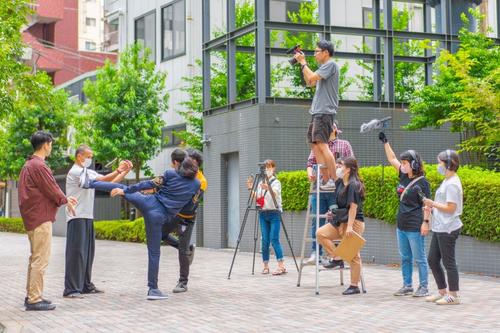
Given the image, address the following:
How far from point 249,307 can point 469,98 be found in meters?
9.17

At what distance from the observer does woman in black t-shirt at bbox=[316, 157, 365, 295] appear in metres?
11.7

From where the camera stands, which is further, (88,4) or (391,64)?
(88,4)

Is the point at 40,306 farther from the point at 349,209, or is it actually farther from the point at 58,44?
the point at 58,44

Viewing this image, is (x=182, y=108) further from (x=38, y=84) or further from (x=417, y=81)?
(x=38, y=84)

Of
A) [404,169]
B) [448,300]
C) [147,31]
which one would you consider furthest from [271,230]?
[147,31]

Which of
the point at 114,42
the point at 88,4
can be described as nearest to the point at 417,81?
the point at 114,42

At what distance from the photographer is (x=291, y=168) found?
21.7 meters

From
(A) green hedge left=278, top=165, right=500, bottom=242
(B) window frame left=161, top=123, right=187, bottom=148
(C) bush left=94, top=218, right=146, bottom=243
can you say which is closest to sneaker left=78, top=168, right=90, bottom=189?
(A) green hedge left=278, top=165, right=500, bottom=242

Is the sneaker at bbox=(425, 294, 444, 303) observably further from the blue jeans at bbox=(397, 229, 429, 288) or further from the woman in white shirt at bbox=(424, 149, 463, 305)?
the blue jeans at bbox=(397, 229, 429, 288)

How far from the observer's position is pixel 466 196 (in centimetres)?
1503

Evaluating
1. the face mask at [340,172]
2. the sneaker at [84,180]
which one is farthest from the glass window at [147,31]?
the face mask at [340,172]

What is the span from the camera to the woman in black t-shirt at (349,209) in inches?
461

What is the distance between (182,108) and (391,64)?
428 inches

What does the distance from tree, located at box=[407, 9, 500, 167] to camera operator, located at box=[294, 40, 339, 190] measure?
6.07 m
